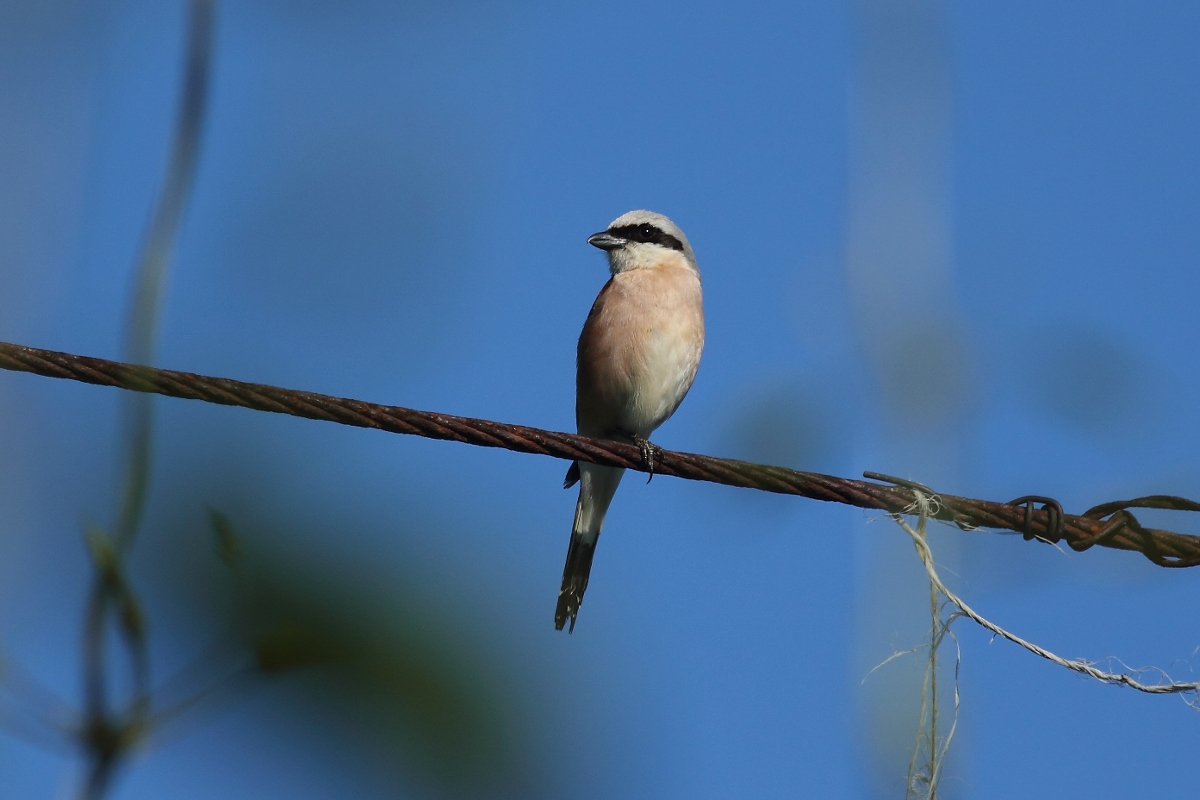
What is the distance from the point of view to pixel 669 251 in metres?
6.96

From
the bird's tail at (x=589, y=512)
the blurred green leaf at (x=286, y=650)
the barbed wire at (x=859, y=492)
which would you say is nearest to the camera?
the blurred green leaf at (x=286, y=650)

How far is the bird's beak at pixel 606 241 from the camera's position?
698 centimetres

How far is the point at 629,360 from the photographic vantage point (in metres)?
6.29

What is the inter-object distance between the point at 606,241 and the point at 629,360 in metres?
1.05

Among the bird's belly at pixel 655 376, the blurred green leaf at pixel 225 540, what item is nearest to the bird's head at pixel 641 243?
the bird's belly at pixel 655 376

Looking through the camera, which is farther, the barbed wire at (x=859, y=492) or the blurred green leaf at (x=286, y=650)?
the barbed wire at (x=859, y=492)

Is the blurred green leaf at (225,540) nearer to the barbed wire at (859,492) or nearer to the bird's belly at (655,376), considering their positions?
the barbed wire at (859,492)

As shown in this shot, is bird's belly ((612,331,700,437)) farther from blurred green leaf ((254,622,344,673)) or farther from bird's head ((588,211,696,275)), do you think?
blurred green leaf ((254,622,344,673))

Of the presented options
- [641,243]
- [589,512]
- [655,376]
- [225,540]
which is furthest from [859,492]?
[641,243]

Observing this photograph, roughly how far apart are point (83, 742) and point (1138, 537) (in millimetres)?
3115

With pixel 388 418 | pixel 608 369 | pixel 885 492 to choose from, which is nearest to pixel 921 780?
pixel 885 492

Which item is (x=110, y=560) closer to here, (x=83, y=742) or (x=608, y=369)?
(x=83, y=742)

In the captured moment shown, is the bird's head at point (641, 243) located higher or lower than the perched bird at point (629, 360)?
higher

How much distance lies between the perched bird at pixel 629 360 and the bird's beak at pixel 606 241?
4cm
